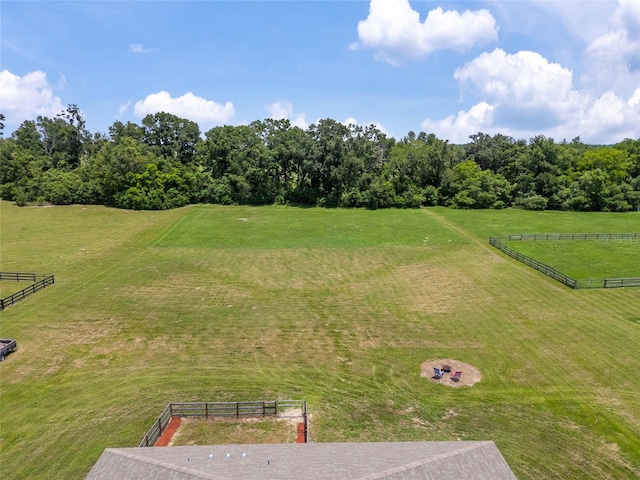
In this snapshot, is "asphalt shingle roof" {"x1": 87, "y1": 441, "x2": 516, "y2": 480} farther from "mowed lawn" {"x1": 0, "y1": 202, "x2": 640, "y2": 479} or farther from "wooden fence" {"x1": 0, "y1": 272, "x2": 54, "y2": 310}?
"wooden fence" {"x1": 0, "y1": 272, "x2": 54, "y2": 310}

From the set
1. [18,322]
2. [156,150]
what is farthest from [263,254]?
[156,150]

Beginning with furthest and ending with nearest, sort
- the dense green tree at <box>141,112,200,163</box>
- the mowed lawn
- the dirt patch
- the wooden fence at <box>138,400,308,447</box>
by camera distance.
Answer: the dense green tree at <box>141,112,200,163</box>
the wooden fence at <box>138,400,308,447</box>
the mowed lawn
the dirt patch

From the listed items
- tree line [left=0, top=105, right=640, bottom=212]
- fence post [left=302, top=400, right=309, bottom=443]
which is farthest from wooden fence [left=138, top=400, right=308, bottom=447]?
tree line [left=0, top=105, right=640, bottom=212]

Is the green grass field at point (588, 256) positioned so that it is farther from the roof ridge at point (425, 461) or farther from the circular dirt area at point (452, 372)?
the roof ridge at point (425, 461)

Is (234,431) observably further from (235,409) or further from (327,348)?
(327,348)

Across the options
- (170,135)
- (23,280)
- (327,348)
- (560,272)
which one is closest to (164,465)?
(327,348)

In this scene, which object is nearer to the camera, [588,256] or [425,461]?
[425,461]

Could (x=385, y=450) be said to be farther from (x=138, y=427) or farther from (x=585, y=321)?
(x=585, y=321)
